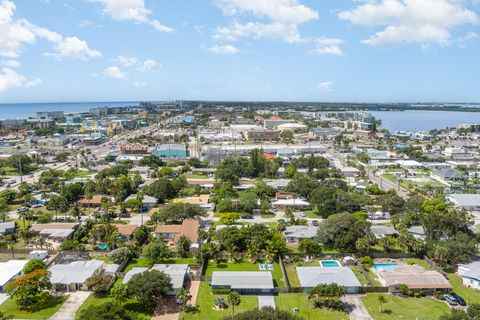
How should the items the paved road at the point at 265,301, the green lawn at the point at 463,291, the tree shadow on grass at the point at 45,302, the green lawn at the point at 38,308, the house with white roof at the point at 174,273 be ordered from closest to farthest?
1. the green lawn at the point at 38,308
2. the tree shadow on grass at the point at 45,302
3. the paved road at the point at 265,301
4. the green lawn at the point at 463,291
5. the house with white roof at the point at 174,273

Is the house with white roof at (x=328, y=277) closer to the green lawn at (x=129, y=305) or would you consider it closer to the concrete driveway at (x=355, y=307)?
the concrete driveway at (x=355, y=307)

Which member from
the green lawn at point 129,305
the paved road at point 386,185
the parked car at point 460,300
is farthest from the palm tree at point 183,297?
the paved road at point 386,185

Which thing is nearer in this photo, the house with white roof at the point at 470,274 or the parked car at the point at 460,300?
the parked car at the point at 460,300

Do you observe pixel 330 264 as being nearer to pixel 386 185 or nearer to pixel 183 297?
pixel 183 297

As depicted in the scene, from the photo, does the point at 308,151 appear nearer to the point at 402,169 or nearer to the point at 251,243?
the point at 402,169

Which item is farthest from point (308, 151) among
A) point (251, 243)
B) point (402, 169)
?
point (251, 243)

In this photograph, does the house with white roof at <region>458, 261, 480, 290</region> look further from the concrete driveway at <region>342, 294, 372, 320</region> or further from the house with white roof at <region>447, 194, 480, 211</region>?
the house with white roof at <region>447, 194, 480, 211</region>
